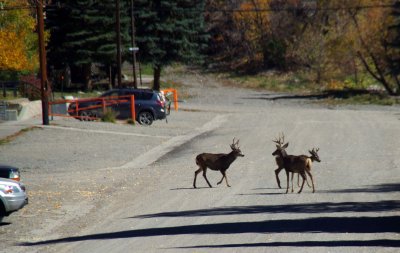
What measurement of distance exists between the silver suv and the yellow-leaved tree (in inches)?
1076

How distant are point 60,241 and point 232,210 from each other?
12.8 feet

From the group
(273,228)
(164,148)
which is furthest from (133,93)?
(273,228)

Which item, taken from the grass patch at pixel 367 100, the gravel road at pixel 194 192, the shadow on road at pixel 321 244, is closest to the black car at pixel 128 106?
the gravel road at pixel 194 192

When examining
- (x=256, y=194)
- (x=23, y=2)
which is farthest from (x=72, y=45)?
(x=256, y=194)

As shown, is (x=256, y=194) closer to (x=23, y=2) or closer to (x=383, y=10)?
(x=23, y=2)

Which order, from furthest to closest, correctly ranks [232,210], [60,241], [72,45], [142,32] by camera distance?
[142,32]
[72,45]
[232,210]
[60,241]

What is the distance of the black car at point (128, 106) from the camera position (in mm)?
44625

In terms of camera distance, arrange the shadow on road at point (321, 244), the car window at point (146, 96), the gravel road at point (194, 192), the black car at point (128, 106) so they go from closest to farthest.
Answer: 1. the shadow on road at point (321, 244)
2. the gravel road at point (194, 192)
3. the black car at point (128, 106)
4. the car window at point (146, 96)

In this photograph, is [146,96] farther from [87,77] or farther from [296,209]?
[296,209]

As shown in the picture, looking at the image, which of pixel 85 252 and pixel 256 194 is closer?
pixel 85 252

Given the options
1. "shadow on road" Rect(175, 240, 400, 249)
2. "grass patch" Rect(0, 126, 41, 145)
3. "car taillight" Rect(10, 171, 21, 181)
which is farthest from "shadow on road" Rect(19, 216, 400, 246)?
"grass patch" Rect(0, 126, 41, 145)

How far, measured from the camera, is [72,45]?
211 ft

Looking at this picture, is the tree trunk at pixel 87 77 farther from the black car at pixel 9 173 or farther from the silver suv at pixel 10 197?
the silver suv at pixel 10 197

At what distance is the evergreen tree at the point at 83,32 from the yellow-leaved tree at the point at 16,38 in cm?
744
